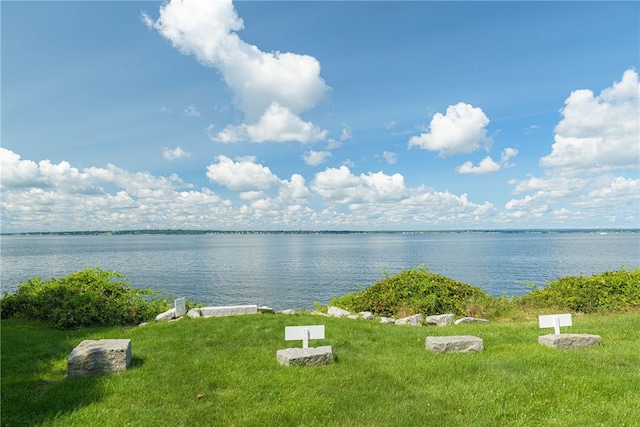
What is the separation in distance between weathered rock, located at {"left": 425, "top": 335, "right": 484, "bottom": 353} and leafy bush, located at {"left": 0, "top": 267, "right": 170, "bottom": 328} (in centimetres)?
985

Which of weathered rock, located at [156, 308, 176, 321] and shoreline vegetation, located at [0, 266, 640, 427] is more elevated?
shoreline vegetation, located at [0, 266, 640, 427]

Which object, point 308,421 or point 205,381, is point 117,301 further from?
point 308,421

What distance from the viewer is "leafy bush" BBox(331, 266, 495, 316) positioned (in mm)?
14886

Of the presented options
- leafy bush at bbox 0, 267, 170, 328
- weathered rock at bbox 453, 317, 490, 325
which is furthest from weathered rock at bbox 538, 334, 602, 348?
leafy bush at bbox 0, 267, 170, 328

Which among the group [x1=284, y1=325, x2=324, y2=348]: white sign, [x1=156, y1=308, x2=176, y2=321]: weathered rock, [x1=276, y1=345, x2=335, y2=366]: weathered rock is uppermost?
[x1=284, y1=325, x2=324, y2=348]: white sign

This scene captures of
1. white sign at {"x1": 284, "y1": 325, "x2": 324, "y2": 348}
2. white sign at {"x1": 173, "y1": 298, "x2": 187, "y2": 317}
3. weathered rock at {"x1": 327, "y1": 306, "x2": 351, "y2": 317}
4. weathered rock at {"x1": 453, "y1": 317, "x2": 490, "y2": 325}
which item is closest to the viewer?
white sign at {"x1": 284, "y1": 325, "x2": 324, "y2": 348}

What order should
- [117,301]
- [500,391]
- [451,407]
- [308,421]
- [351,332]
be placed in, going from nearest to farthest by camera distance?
[308,421]
[451,407]
[500,391]
[351,332]
[117,301]

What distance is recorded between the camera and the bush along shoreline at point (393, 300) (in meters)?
12.7

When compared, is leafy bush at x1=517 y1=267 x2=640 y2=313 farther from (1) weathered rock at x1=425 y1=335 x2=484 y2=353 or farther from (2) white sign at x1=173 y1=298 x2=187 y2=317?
(2) white sign at x1=173 y1=298 x2=187 y2=317

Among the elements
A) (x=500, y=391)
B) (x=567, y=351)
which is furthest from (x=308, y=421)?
(x=567, y=351)

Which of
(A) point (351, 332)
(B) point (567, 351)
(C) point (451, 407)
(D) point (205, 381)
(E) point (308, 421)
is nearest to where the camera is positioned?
Result: (E) point (308, 421)

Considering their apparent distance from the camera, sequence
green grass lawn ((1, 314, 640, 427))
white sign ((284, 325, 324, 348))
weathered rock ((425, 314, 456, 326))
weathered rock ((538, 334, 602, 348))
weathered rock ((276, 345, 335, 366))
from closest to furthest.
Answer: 1. green grass lawn ((1, 314, 640, 427))
2. weathered rock ((276, 345, 335, 366))
3. white sign ((284, 325, 324, 348))
4. weathered rock ((538, 334, 602, 348))
5. weathered rock ((425, 314, 456, 326))

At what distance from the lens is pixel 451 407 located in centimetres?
608

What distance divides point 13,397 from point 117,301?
23.5 ft
